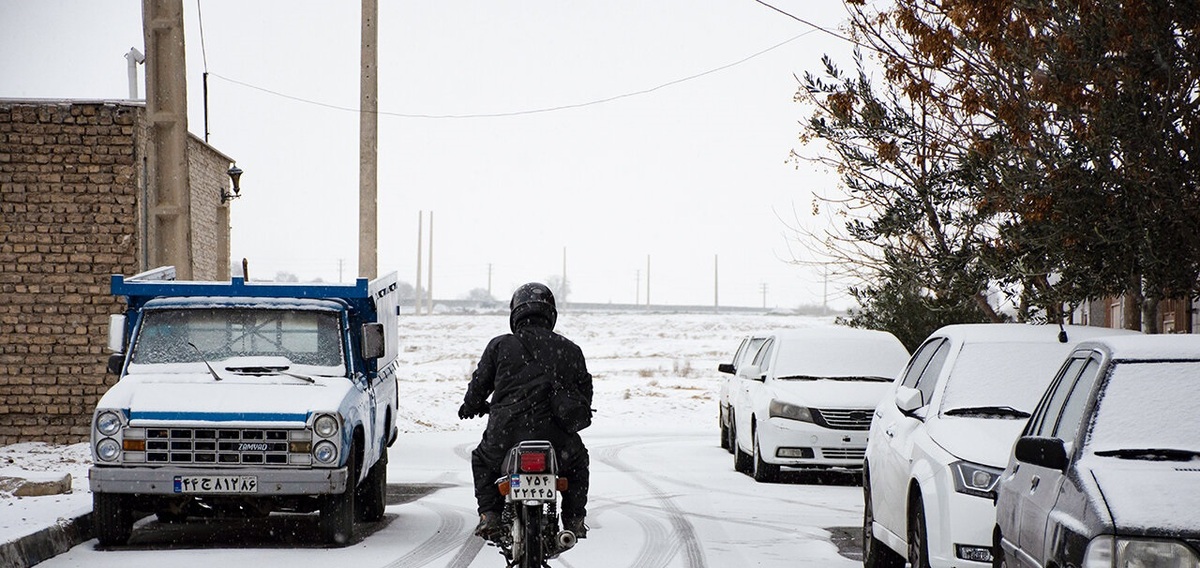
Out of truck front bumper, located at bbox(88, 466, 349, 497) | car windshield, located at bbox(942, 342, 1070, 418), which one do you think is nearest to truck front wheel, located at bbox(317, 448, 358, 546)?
truck front bumper, located at bbox(88, 466, 349, 497)

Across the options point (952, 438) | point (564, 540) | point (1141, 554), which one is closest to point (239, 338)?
point (564, 540)

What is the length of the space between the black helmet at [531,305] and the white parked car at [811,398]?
849cm

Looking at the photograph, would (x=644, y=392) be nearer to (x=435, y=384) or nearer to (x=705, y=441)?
(x=435, y=384)

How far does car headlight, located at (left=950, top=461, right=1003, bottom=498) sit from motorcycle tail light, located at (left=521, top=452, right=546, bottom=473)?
2.13 meters

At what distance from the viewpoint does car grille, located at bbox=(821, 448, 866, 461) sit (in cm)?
1606

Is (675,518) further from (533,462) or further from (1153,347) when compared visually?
(1153,347)

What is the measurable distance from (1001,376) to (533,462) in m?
3.08

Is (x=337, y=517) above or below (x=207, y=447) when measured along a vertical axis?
below

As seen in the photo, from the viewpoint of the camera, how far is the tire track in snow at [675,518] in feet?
33.9

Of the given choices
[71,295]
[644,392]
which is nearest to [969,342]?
[71,295]

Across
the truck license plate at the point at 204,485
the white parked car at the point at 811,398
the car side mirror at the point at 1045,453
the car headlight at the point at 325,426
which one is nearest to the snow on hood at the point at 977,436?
the car side mirror at the point at 1045,453

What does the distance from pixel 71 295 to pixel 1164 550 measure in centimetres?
1708

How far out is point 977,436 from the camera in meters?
7.82

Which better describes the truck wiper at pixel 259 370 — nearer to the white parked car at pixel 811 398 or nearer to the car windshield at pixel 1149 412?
the white parked car at pixel 811 398
